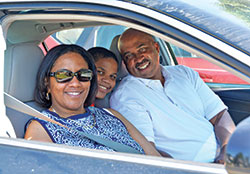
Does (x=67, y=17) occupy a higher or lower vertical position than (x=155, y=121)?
higher

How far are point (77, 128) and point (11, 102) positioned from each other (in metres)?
0.39

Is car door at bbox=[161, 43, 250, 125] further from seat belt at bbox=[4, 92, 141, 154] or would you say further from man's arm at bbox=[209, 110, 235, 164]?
seat belt at bbox=[4, 92, 141, 154]

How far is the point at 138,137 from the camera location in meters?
2.42

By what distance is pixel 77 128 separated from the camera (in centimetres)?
221

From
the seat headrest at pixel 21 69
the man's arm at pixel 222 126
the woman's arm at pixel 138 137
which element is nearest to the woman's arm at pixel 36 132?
the seat headrest at pixel 21 69

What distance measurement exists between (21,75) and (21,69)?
0.11ft

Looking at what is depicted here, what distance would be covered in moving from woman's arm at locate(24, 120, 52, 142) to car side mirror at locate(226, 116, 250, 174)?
41.3 inches

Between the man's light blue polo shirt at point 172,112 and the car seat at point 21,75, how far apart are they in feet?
2.00

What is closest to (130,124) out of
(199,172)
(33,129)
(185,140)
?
(185,140)

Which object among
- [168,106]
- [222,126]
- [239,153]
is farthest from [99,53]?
[239,153]

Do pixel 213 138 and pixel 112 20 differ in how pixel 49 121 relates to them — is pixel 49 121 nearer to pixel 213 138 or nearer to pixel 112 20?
pixel 112 20

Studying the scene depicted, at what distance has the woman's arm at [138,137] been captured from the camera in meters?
2.34

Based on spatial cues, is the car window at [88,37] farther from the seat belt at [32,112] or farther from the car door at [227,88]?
the seat belt at [32,112]

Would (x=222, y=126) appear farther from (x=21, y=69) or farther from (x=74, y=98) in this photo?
(x=21, y=69)
